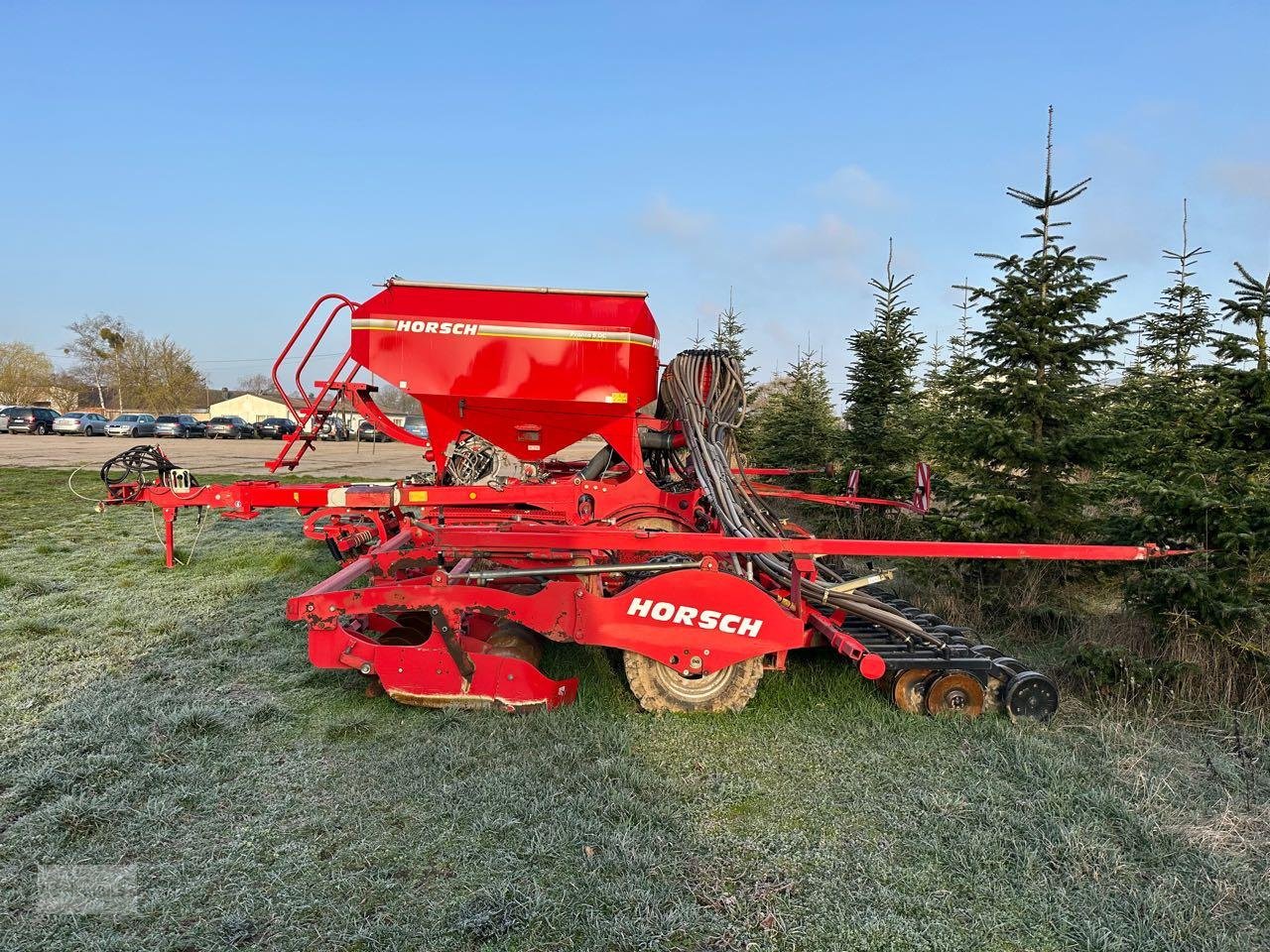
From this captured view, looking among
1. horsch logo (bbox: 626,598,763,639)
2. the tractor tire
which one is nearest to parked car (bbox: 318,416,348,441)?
horsch logo (bbox: 626,598,763,639)

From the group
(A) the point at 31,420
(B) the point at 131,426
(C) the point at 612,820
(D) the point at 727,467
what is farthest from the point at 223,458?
(C) the point at 612,820

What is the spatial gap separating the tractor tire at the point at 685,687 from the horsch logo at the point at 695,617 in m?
0.29

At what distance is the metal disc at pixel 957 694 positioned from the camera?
14.4 ft

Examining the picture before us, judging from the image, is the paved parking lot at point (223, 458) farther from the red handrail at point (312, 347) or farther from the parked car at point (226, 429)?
the red handrail at point (312, 347)

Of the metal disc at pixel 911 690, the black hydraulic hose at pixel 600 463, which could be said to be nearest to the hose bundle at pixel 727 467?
the metal disc at pixel 911 690

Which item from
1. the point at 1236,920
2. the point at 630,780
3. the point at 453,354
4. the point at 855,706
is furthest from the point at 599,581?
the point at 1236,920

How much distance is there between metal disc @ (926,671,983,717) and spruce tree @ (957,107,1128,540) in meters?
2.69

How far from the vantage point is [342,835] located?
3.25 m

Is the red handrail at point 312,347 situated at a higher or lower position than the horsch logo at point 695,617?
higher

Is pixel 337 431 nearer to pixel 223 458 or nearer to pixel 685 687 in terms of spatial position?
pixel 685 687

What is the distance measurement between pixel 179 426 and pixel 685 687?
144 ft

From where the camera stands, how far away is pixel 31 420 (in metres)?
37.7

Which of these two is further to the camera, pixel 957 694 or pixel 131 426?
pixel 131 426

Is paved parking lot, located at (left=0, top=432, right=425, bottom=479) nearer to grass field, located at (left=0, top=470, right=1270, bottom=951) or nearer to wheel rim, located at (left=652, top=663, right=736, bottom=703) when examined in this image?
grass field, located at (left=0, top=470, right=1270, bottom=951)
